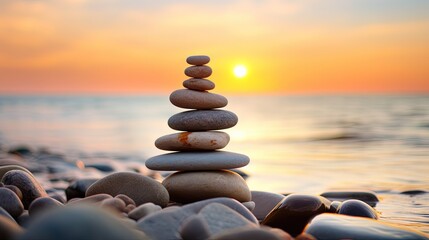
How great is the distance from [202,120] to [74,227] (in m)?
3.23

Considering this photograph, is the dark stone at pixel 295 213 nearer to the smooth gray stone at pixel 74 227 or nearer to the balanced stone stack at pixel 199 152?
the balanced stone stack at pixel 199 152

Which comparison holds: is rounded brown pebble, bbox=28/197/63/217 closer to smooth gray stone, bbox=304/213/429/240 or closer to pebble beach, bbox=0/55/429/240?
pebble beach, bbox=0/55/429/240

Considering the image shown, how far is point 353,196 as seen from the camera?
23.8 feet

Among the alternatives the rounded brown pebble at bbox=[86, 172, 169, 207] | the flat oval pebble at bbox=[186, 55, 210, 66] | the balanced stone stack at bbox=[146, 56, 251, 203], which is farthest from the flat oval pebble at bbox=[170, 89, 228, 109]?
the rounded brown pebble at bbox=[86, 172, 169, 207]

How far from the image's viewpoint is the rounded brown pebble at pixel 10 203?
4.38 metres

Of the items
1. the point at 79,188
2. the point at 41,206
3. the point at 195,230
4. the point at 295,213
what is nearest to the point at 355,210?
the point at 295,213

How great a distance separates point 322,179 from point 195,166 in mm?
4081

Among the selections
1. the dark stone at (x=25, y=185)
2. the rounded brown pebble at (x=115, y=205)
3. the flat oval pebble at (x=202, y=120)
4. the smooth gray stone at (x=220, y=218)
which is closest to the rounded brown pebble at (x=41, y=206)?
the rounded brown pebble at (x=115, y=205)

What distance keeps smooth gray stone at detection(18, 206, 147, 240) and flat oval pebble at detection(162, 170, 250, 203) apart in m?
2.94

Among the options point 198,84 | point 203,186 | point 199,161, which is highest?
point 198,84

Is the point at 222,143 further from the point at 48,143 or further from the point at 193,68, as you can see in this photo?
the point at 48,143

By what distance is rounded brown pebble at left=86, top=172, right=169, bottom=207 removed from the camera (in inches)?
201

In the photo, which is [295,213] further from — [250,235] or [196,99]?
[250,235]

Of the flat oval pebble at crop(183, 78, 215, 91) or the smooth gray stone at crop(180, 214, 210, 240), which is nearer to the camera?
the smooth gray stone at crop(180, 214, 210, 240)
